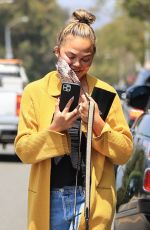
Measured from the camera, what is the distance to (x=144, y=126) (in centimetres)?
598

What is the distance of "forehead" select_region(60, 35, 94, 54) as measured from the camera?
377cm

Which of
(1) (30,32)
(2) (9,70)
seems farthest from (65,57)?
(1) (30,32)

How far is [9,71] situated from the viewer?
63.0 ft

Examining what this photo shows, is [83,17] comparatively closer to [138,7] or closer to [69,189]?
[69,189]

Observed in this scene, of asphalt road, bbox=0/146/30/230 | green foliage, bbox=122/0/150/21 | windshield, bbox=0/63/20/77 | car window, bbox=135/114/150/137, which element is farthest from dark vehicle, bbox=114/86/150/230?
green foliage, bbox=122/0/150/21

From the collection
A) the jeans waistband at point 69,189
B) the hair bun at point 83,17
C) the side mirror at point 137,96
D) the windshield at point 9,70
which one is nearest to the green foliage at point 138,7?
the windshield at point 9,70

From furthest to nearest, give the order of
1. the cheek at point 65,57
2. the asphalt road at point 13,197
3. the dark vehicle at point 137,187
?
the asphalt road at point 13,197, the dark vehicle at point 137,187, the cheek at point 65,57

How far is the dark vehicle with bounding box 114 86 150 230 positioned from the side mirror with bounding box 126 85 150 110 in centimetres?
134

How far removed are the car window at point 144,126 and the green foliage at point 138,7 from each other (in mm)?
36855

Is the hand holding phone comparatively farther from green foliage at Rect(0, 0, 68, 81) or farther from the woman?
green foliage at Rect(0, 0, 68, 81)

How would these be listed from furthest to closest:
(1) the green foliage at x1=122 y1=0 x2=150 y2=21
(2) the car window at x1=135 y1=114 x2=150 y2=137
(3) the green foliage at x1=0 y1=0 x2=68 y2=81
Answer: (3) the green foliage at x1=0 y1=0 x2=68 y2=81
(1) the green foliage at x1=122 y1=0 x2=150 y2=21
(2) the car window at x1=135 y1=114 x2=150 y2=137

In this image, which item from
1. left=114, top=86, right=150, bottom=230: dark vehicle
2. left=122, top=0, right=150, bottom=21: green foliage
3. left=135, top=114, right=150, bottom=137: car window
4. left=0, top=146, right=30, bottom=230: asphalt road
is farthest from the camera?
left=122, top=0, right=150, bottom=21: green foliage

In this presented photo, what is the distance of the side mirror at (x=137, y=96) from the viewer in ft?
25.4

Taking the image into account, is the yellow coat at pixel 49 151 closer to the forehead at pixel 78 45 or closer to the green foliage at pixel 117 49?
the forehead at pixel 78 45
